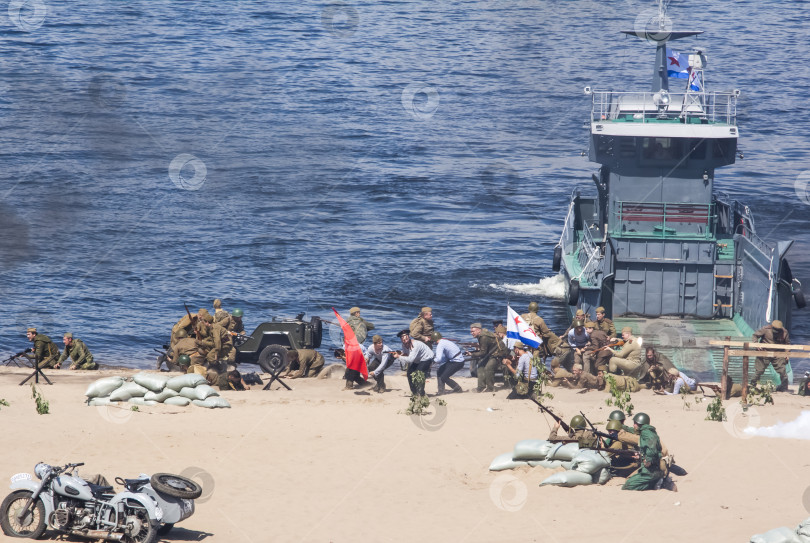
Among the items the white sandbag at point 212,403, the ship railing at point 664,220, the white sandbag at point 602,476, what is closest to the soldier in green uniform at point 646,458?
the white sandbag at point 602,476

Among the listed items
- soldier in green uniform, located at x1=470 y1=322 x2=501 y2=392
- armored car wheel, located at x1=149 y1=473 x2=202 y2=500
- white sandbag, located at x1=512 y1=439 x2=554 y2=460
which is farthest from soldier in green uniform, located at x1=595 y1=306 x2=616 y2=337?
armored car wheel, located at x1=149 y1=473 x2=202 y2=500

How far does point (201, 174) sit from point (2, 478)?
139 ft

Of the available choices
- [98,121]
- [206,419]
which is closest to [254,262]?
[206,419]

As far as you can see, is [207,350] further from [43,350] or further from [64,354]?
[43,350]

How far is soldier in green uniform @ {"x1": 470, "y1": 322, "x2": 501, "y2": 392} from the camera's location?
66.0 feet

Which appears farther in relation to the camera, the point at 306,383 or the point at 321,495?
the point at 306,383

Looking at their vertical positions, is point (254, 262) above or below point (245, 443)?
below

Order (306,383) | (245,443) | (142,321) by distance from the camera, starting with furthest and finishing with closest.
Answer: (142,321)
(306,383)
(245,443)

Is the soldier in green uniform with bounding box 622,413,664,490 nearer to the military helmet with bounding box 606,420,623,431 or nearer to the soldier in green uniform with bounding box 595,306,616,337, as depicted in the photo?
the military helmet with bounding box 606,420,623,431

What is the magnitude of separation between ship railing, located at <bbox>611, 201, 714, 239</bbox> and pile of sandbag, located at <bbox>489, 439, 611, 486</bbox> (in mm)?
10757

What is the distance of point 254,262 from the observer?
40.2 m

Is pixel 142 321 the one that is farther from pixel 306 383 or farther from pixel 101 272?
pixel 306 383

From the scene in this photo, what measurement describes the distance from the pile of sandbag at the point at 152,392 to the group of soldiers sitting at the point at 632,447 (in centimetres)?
617

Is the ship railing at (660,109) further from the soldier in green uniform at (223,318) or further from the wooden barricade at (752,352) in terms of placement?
the soldier in green uniform at (223,318)
